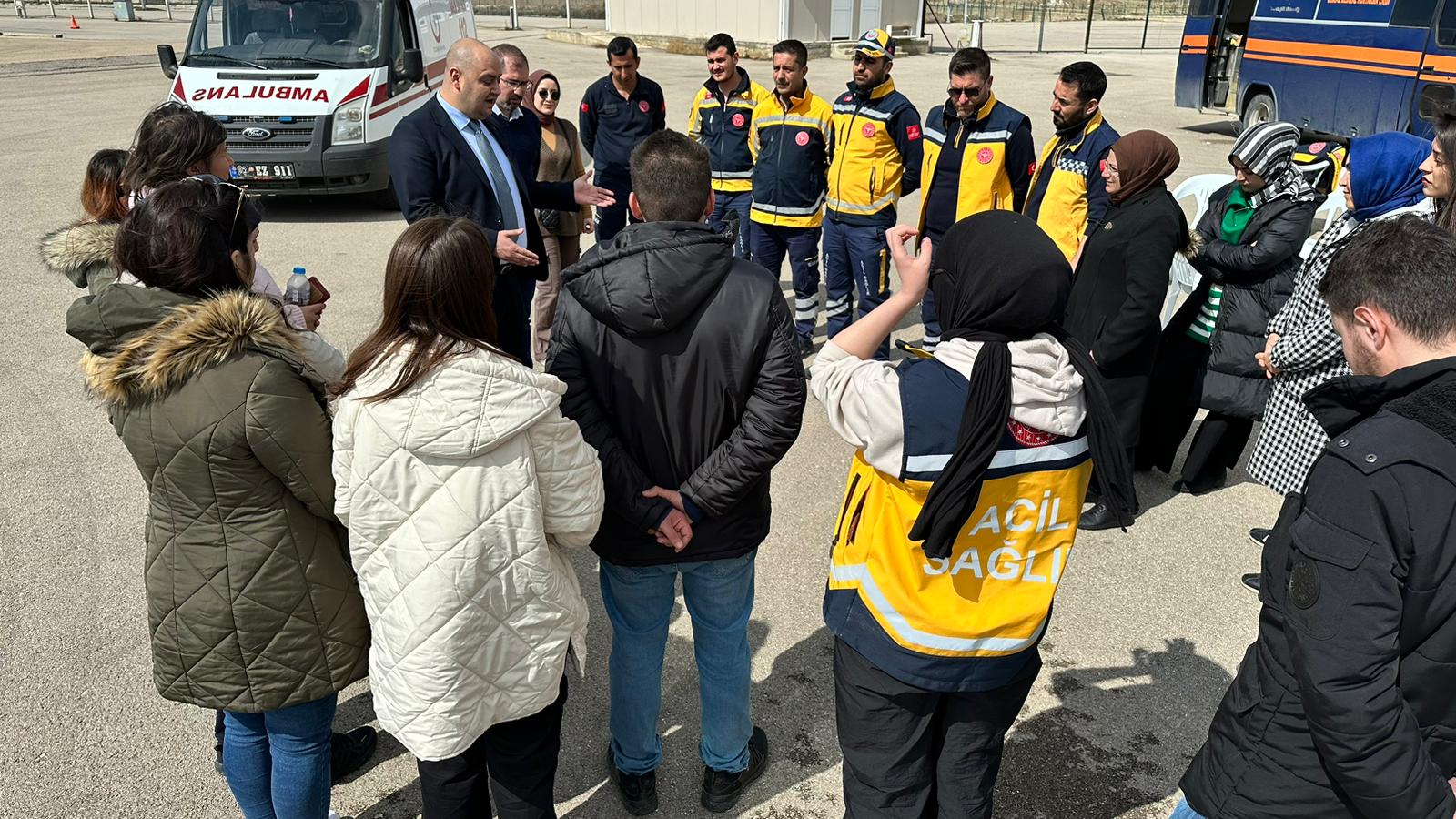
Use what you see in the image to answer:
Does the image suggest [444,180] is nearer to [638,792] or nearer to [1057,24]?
[638,792]

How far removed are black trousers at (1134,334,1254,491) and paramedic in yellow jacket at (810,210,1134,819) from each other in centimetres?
294

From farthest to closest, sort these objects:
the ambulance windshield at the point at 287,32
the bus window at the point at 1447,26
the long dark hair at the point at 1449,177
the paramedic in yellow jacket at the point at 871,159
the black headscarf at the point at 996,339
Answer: the bus window at the point at 1447,26
the ambulance windshield at the point at 287,32
the paramedic in yellow jacket at the point at 871,159
the long dark hair at the point at 1449,177
the black headscarf at the point at 996,339

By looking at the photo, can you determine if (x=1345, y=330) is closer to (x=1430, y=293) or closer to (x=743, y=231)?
(x=1430, y=293)

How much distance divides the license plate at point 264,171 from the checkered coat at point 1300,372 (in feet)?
28.5

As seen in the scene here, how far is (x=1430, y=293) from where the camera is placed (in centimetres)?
177

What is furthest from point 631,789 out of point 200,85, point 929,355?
point 200,85

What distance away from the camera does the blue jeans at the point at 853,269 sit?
6.01 metres

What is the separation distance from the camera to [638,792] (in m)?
2.91

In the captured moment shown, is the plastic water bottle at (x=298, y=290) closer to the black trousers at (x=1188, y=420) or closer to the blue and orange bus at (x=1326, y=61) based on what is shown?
the black trousers at (x=1188, y=420)

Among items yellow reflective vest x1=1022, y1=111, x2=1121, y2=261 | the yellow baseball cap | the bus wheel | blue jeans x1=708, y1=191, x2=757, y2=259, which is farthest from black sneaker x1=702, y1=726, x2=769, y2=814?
the bus wheel

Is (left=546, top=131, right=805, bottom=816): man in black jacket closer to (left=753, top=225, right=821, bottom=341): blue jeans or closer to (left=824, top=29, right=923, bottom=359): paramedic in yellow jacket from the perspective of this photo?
(left=824, top=29, right=923, bottom=359): paramedic in yellow jacket

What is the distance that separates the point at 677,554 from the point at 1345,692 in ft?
5.17

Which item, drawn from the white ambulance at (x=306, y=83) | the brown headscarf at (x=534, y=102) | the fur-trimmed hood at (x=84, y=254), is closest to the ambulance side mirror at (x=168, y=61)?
the white ambulance at (x=306, y=83)

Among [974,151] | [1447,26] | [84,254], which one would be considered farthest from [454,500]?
[1447,26]
